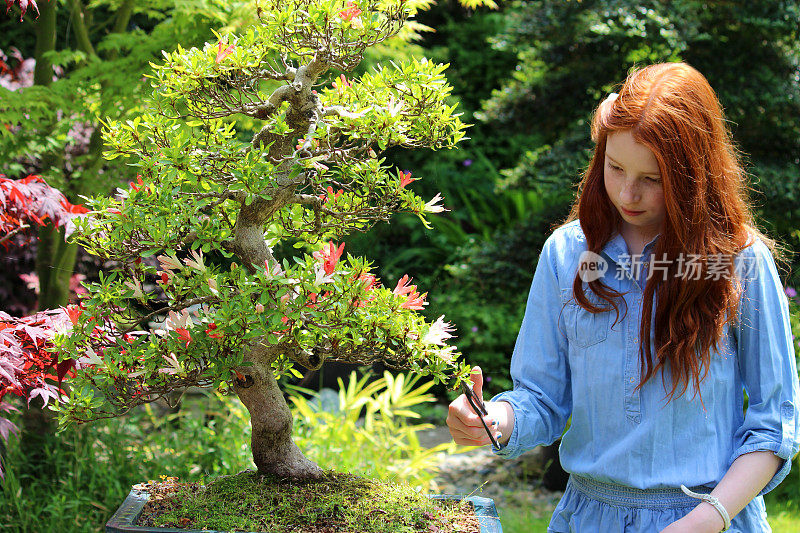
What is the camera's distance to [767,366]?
1.34 m

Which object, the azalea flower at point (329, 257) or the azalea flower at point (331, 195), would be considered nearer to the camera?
the azalea flower at point (329, 257)

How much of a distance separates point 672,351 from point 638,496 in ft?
0.94

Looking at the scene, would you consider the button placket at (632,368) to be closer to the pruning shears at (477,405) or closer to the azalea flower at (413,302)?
the pruning shears at (477,405)

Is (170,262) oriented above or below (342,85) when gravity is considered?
below

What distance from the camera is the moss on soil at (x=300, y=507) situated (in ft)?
5.29

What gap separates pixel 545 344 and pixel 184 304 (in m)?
0.80

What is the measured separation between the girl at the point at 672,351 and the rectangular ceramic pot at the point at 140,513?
229 millimetres

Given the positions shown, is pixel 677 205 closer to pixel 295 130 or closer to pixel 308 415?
pixel 295 130

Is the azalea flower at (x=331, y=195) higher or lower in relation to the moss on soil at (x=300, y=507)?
higher

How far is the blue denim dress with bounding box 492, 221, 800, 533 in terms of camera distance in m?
1.35

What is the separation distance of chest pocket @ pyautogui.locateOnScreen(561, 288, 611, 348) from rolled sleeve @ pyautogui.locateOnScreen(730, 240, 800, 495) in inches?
9.9

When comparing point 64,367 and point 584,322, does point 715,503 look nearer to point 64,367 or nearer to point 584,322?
point 584,322

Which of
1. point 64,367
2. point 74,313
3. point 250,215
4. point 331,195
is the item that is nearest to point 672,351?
point 331,195

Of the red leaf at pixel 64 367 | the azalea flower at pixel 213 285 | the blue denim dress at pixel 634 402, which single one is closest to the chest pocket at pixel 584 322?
the blue denim dress at pixel 634 402
